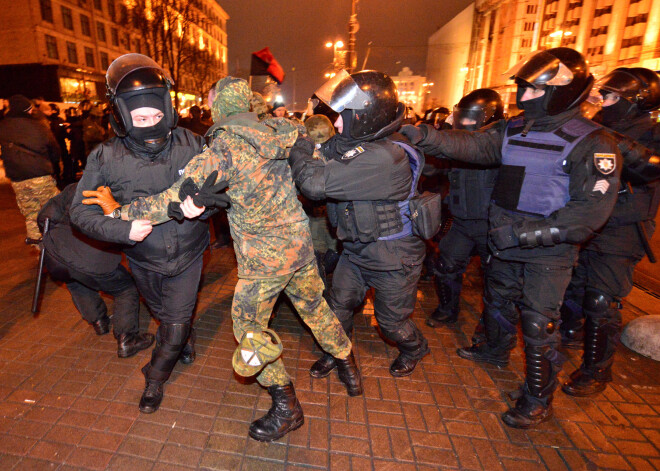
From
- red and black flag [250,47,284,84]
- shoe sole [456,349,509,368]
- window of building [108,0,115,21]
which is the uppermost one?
window of building [108,0,115,21]

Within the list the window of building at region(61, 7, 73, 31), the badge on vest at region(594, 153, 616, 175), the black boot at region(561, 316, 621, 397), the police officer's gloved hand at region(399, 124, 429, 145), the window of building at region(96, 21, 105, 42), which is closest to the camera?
the badge on vest at region(594, 153, 616, 175)

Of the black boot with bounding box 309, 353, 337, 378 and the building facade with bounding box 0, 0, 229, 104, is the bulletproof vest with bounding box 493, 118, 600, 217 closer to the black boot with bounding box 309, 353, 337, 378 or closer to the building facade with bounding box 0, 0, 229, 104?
the black boot with bounding box 309, 353, 337, 378

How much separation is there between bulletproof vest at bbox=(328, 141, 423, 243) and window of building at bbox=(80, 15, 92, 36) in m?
41.9

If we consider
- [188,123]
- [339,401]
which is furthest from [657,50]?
[339,401]

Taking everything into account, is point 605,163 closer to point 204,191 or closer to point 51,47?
point 204,191

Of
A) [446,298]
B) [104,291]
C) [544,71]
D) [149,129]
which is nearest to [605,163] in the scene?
[544,71]

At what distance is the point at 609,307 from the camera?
307cm

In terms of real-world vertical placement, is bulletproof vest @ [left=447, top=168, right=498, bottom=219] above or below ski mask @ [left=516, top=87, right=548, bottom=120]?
below

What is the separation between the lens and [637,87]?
2.96 metres

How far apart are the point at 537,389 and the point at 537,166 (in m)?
1.67

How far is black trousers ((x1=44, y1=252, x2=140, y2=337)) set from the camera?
3.24 m

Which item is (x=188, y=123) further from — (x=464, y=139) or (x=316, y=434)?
(x=316, y=434)

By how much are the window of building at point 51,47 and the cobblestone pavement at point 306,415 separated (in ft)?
115

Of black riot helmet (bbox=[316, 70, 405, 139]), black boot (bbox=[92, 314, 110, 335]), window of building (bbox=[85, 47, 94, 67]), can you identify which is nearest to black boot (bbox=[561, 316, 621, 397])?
black riot helmet (bbox=[316, 70, 405, 139])
